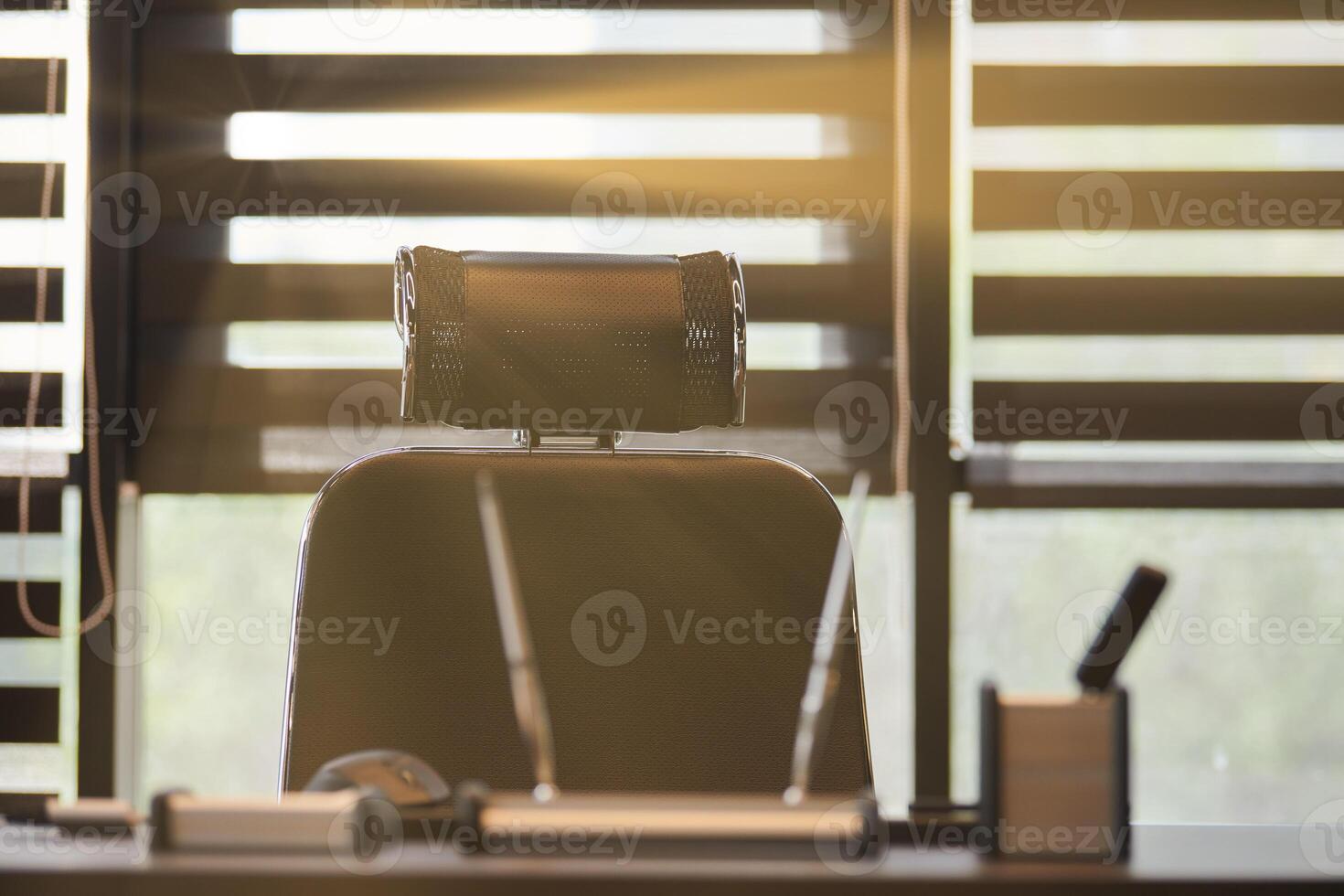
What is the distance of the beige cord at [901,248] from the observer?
1989 millimetres

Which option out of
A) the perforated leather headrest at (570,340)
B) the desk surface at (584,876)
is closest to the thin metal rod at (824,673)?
the perforated leather headrest at (570,340)

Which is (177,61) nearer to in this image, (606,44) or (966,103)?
(606,44)

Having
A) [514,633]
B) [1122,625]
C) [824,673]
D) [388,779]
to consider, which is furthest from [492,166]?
[1122,625]

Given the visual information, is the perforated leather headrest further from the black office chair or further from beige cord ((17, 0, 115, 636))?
beige cord ((17, 0, 115, 636))

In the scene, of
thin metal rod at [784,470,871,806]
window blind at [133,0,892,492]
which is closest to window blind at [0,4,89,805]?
window blind at [133,0,892,492]

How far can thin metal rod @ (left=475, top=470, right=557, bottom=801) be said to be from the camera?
1076mm

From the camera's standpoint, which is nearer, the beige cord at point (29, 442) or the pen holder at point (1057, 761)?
the pen holder at point (1057, 761)

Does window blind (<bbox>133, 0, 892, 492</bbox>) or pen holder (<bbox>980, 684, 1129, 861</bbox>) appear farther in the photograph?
window blind (<bbox>133, 0, 892, 492</bbox>)

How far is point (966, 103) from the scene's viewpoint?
80.2 inches

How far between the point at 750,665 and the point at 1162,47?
1676mm

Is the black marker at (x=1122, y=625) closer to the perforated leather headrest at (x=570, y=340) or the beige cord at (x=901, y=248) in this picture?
the perforated leather headrest at (x=570, y=340)

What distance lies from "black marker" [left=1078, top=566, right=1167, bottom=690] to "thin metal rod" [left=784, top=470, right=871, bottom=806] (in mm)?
587

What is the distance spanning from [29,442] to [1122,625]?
214cm

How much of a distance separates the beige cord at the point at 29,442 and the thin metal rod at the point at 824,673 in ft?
5.00
